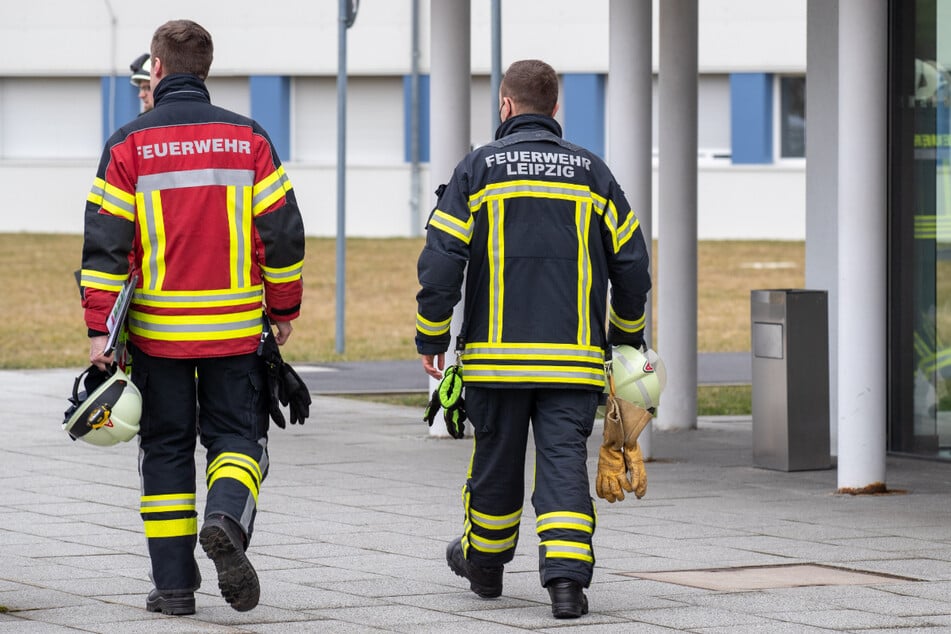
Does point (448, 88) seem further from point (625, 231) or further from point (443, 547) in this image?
point (625, 231)

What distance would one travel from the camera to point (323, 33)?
40.8 metres

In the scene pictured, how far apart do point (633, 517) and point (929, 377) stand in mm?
3119

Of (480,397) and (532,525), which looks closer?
(480,397)

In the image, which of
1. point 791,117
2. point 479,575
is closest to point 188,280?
point 479,575

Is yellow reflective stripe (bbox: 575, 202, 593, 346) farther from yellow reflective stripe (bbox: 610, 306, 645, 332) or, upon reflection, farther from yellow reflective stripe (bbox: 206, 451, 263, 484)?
yellow reflective stripe (bbox: 206, 451, 263, 484)

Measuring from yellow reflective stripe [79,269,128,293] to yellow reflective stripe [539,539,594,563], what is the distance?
1675 mm

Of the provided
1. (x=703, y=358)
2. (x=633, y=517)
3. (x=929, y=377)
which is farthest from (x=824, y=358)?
(x=703, y=358)

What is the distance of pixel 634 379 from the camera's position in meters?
6.84

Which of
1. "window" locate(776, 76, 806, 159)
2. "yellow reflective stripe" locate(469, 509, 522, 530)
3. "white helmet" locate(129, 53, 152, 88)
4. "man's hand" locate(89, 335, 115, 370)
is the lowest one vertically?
"yellow reflective stripe" locate(469, 509, 522, 530)

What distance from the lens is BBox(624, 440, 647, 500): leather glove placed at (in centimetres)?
676

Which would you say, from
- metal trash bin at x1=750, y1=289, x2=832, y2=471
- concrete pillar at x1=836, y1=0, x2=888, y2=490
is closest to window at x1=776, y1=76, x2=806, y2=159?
metal trash bin at x1=750, y1=289, x2=832, y2=471

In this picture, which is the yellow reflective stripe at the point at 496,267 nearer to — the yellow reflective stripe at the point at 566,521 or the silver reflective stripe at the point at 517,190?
the silver reflective stripe at the point at 517,190

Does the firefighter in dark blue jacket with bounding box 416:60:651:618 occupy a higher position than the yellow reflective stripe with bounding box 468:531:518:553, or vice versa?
the firefighter in dark blue jacket with bounding box 416:60:651:618

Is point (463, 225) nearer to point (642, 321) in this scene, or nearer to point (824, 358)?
point (642, 321)
